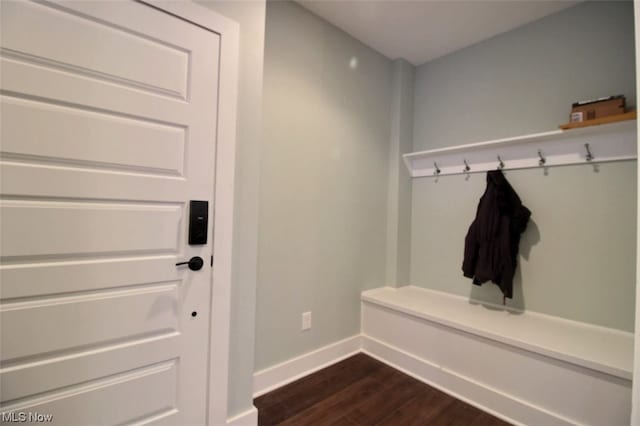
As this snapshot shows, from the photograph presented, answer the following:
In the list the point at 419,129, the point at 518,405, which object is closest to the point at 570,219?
the point at 518,405

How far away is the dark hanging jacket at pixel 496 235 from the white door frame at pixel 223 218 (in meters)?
1.80

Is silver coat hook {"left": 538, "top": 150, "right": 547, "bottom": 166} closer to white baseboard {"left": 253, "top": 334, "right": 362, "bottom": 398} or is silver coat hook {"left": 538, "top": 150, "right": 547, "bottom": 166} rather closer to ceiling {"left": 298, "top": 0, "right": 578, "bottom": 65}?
ceiling {"left": 298, "top": 0, "right": 578, "bottom": 65}

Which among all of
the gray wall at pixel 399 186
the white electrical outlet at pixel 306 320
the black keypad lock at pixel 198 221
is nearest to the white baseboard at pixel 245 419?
the white electrical outlet at pixel 306 320

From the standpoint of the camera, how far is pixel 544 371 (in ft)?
5.19

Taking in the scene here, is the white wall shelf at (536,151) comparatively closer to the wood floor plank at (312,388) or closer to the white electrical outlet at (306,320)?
the white electrical outlet at (306,320)

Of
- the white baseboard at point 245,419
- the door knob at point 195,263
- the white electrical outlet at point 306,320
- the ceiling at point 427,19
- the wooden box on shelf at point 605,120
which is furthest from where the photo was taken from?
the white electrical outlet at point 306,320

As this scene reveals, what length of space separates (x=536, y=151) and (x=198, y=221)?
2.32 m

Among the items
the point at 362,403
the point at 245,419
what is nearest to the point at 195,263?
the point at 245,419

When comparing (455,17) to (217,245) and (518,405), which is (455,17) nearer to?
(217,245)

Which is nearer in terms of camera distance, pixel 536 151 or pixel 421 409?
pixel 421 409

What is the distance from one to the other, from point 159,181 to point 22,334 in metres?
0.69

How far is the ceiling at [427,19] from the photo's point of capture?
6.55 feet

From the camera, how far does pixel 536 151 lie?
209 cm

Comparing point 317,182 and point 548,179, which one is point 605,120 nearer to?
point 548,179
